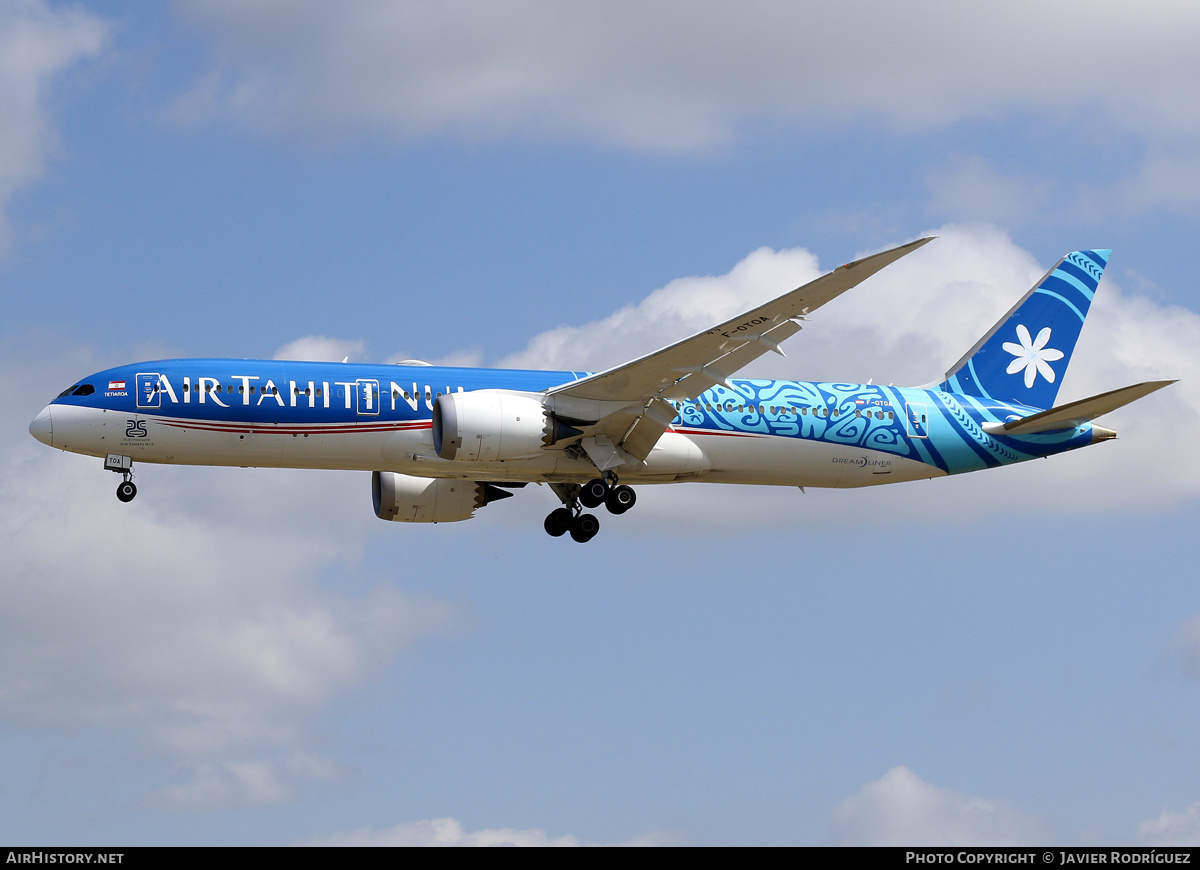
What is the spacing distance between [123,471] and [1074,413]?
1016 inches

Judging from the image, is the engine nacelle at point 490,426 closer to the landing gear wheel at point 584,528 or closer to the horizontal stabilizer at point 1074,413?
the landing gear wheel at point 584,528

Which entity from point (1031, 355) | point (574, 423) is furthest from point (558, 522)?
point (1031, 355)

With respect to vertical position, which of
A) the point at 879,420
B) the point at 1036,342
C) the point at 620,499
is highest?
the point at 1036,342

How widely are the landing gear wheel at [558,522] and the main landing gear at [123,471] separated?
11.3 meters

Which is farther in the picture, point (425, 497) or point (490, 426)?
point (425, 497)

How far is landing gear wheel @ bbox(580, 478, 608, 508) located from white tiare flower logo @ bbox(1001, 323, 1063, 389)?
14.3m

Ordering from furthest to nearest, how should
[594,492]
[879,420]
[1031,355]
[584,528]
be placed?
[1031,355] → [879,420] → [584,528] → [594,492]

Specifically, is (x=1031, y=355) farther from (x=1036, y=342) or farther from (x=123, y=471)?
(x=123, y=471)

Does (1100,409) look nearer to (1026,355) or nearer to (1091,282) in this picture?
(1026,355)

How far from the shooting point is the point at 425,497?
151 ft

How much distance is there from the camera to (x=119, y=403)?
1515 inches

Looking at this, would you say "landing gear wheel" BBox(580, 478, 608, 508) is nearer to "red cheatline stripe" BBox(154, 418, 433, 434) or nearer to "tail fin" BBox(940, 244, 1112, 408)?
"red cheatline stripe" BBox(154, 418, 433, 434)

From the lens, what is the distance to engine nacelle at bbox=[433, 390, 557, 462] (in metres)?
38.3
